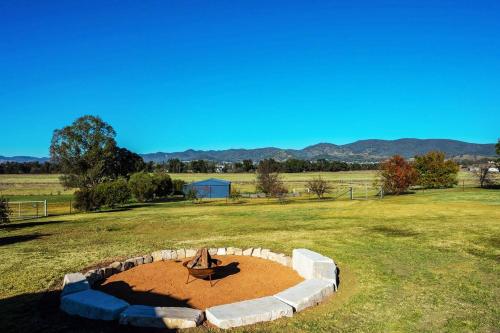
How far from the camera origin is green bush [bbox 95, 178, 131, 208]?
115 ft

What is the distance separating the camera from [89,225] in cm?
2159

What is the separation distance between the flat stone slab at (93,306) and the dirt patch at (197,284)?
1.10m

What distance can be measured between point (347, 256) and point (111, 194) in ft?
94.2

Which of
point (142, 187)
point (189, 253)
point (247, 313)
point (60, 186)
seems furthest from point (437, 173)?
point (60, 186)

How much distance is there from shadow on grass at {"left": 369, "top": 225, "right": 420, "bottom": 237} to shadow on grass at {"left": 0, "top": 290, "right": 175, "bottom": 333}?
1164 cm

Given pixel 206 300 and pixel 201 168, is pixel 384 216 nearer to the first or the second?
pixel 206 300

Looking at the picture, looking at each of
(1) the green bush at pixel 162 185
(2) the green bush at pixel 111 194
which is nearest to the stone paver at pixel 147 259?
(2) the green bush at pixel 111 194

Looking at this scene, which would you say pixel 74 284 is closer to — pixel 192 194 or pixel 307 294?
pixel 307 294

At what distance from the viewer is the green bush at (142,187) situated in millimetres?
50938

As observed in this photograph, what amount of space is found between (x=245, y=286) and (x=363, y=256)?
4.40 metres

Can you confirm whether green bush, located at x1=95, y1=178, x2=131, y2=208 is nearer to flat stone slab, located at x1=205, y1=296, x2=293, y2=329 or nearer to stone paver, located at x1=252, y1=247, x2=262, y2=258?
stone paver, located at x1=252, y1=247, x2=262, y2=258

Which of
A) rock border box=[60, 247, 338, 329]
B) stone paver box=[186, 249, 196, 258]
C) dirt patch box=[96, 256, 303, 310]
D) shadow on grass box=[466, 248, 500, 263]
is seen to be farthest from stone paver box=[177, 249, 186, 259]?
shadow on grass box=[466, 248, 500, 263]

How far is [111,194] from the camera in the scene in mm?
36031

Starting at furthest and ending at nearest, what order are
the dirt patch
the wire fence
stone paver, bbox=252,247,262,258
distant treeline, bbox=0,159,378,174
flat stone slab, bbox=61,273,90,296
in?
1. distant treeline, bbox=0,159,378,174
2. the wire fence
3. stone paver, bbox=252,247,262,258
4. the dirt patch
5. flat stone slab, bbox=61,273,90,296
